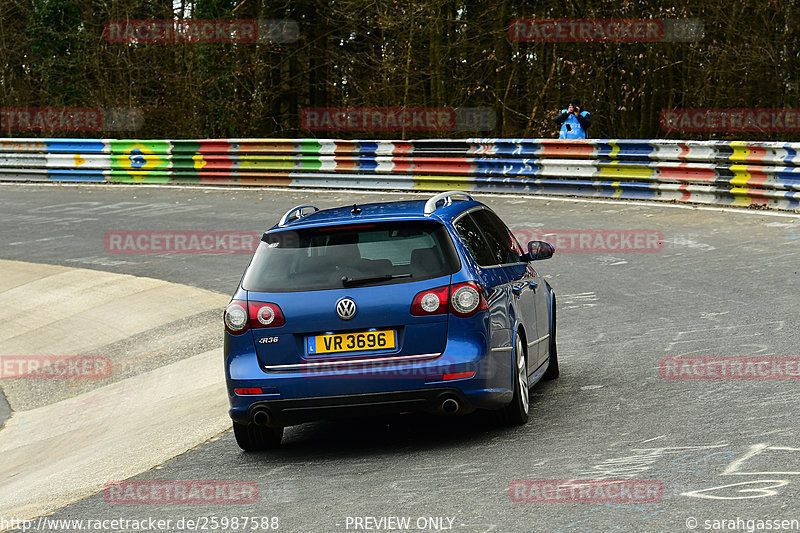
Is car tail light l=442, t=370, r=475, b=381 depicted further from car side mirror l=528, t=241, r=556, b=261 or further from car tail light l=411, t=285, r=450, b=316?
car side mirror l=528, t=241, r=556, b=261

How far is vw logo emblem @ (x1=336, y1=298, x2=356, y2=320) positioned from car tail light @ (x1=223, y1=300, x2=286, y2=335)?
342 millimetres

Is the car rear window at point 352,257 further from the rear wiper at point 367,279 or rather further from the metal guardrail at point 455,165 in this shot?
the metal guardrail at point 455,165

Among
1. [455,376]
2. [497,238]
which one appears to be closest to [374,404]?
[455,376]

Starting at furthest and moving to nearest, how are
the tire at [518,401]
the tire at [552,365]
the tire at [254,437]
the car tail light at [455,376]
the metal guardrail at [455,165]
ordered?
1. the metal guardrail at [455,165]
2. the tire at [552,365]
3. the tire at [254,437]
4. the tire at [518,401]
5. the car tail light at [455,376]

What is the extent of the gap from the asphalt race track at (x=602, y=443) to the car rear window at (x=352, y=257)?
107 cm

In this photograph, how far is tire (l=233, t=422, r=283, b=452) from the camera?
7477 millimetres

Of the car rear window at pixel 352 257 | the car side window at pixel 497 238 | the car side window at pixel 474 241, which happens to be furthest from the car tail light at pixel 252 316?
the car side window at pixel 497 238

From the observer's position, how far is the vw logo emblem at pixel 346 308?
6.95 m

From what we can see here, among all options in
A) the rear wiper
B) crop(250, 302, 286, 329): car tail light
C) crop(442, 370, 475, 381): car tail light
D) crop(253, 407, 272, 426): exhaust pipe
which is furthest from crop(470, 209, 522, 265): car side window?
crop(253, 407, 272, 426): exhaust pipe

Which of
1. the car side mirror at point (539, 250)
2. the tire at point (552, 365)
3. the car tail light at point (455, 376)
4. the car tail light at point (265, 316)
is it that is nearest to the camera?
the car tail light at point (455, 376)

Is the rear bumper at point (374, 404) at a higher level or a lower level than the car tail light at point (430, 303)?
lower

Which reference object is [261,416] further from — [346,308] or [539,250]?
[539,250]

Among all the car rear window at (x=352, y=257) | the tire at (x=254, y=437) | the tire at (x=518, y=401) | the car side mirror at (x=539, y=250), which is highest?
the car rear window at (x=352, y=257)

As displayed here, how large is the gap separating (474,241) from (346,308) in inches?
45.2
